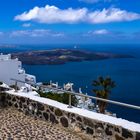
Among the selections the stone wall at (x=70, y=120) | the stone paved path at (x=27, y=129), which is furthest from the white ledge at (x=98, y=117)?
the stone paved path at (x=27, y=129)

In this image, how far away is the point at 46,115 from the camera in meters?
8.46

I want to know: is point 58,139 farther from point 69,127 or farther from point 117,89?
point 117,89

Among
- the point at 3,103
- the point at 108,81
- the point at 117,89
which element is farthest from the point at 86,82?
the point at 3,103

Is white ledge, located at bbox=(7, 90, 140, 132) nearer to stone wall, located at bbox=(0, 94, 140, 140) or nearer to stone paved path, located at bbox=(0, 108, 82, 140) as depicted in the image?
stone wall, located at bbox=(0, 94, 140, 140)

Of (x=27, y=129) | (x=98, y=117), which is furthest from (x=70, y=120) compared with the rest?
(x=27, y=129)

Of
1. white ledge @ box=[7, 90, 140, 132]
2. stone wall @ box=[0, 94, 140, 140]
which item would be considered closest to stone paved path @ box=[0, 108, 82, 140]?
stone wall @ box=[0, 94, 140, 140]

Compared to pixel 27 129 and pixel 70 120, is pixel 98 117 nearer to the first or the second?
pixel 70 120

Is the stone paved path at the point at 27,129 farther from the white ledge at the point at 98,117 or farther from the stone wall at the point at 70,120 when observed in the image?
the white ledge at the point at 98,117

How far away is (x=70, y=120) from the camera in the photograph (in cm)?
770

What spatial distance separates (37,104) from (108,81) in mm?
29363

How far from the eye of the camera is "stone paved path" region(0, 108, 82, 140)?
7.27 metres

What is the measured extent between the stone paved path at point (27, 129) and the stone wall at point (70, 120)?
0.16 meters

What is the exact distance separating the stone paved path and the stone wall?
16cm

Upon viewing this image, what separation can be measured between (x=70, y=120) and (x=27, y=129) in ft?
3.45
